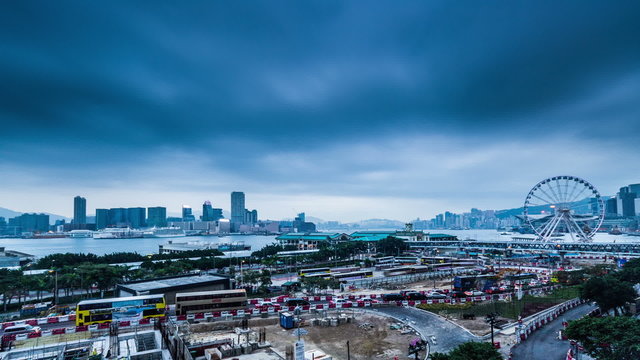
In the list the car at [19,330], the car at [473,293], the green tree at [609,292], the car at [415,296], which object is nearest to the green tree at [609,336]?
the green tree at [609,292]

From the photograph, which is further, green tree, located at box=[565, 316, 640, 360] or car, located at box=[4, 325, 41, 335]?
car, located at box=[4, 325, 41, 335]

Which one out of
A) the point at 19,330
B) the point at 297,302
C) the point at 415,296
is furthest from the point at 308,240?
the point at 19,330

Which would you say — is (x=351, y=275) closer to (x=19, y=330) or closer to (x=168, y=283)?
(x=168, y=283)

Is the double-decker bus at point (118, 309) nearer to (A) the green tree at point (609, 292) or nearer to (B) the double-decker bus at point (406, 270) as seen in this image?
(A) the green tree at point (609, 292)

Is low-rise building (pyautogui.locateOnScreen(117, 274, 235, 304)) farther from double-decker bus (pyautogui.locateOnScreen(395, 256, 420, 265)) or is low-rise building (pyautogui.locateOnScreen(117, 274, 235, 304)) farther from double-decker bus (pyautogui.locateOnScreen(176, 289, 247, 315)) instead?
double-decker bus (pyautogui.locateOnScreen(395, 256, 420, 265))

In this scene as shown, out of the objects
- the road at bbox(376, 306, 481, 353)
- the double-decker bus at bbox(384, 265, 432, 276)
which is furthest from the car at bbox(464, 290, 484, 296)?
the double-decker bus at bbox(384, 265, 432, 276)

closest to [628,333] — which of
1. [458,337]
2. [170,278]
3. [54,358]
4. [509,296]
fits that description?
[458,337]
